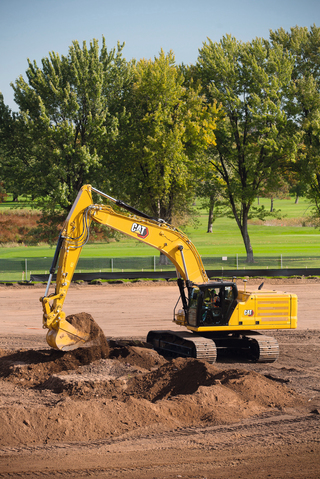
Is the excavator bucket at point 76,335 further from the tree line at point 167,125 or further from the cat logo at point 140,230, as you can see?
the tree line at point 167,125

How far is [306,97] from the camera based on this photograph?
38.2 m

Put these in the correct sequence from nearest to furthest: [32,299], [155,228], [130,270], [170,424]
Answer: [170,424] < [155,228] < [32,299] < [130,270]

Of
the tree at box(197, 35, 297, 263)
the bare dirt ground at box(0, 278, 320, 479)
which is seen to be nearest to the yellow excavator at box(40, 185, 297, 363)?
the bare dirt ground at box(0, 278, 320, 479)

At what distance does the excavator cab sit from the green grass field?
22.9 m

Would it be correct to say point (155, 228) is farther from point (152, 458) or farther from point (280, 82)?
point (280, 82)

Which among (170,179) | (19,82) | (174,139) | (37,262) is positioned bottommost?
(37,262)

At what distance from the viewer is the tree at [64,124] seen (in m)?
33.8

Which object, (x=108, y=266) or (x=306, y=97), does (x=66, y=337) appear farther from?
(x=306, y=97)

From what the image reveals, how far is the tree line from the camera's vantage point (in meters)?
34.5

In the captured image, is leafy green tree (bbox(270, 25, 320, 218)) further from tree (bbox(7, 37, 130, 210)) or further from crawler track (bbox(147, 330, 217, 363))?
crawler track (bbox(147, 330, 217, 363))

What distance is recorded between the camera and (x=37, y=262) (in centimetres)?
3584

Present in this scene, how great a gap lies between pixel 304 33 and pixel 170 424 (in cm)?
3788

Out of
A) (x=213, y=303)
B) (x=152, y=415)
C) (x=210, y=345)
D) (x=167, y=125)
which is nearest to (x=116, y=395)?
(x=152, y=415)

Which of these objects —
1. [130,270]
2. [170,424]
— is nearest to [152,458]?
[170,424]
